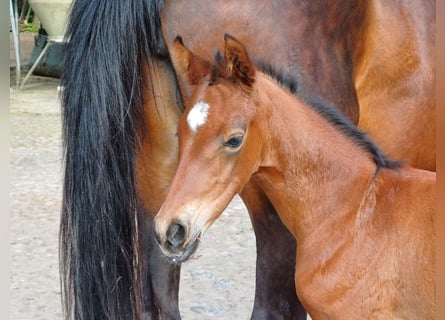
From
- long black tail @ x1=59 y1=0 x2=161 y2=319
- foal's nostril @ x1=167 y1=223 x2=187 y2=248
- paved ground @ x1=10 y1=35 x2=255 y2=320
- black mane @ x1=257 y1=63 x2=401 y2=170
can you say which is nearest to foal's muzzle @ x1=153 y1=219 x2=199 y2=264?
foal's nostril @ x1=167 y1=223 x2=187 y2=248

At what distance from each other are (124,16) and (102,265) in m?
0.67

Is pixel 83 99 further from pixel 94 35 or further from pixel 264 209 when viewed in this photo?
pixel 264 209

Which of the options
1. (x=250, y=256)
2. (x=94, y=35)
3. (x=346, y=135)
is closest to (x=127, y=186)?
(x=94, y=35)

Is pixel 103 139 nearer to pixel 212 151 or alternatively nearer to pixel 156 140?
pixel 156 140

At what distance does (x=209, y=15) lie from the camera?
1.91 m

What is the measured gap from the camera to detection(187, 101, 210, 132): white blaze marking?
166 centimetres

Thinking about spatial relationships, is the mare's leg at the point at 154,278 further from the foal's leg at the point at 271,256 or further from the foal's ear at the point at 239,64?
the foal's ear at the point at 239,64

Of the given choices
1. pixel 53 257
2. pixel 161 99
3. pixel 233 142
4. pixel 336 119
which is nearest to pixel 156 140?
pixel 161 99

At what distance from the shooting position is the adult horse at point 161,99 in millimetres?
1888

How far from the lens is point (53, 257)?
12.6 ft

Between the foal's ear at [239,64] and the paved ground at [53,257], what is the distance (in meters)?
1.61

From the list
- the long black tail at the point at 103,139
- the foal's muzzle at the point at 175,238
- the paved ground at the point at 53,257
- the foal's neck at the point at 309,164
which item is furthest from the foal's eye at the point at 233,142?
the paved ground at the point at 53,257

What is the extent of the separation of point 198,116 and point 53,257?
7.91 feet

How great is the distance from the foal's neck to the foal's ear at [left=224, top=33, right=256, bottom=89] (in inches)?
2.1
